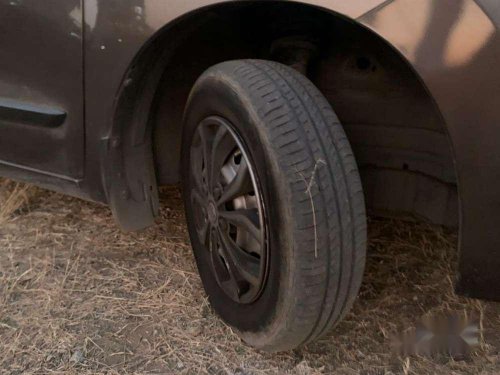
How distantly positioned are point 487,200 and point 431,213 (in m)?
0.58

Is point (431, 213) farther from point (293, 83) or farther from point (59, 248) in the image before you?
point (59, 248)

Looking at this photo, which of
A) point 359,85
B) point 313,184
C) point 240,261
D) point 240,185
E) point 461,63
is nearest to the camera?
point 461,63

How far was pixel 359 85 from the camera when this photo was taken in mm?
2004

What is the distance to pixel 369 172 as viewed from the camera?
2.12 metres

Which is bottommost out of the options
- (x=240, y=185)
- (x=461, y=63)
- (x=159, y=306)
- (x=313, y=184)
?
(x=159, y=306)

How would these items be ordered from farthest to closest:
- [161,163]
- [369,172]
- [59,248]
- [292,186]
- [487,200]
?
[59,248]
[161,163]
[369,172]
[292,186]
[487,200]

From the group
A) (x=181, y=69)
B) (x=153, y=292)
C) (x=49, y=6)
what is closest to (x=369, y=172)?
(x=181, y=69)

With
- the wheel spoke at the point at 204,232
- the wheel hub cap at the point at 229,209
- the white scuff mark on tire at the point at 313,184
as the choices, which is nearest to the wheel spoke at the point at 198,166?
the wheel hub cap at the point at 229,209

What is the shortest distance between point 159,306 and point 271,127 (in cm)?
99

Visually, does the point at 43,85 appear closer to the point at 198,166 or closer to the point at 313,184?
the point at 198,166

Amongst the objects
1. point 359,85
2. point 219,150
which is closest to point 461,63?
point 359,85

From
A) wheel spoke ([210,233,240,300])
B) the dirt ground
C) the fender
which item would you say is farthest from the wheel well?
wheel spoke ([210,233,240,300])

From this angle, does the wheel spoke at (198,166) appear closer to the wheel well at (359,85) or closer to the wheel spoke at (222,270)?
the wheel spoke at (222,270)

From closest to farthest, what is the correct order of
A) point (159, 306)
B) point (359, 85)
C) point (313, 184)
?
point (313, 184), point (359, 85), point (159, 306)
